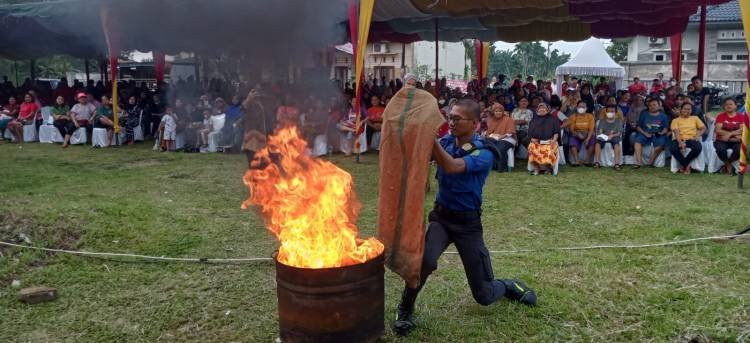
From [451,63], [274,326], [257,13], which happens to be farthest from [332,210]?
[451,63]

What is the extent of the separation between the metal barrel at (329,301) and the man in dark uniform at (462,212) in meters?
0.38

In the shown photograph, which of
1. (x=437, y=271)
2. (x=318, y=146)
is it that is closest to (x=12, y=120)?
(x=318, y=146)

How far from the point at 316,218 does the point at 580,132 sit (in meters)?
7.40

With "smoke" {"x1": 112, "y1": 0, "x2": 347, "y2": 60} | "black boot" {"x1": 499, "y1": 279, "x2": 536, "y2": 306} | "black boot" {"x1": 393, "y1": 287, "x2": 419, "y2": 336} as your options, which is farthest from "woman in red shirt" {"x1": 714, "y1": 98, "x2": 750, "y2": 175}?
"black boot" {"x1": 393, "y1": 287, "x2": 419, "y2": 336}

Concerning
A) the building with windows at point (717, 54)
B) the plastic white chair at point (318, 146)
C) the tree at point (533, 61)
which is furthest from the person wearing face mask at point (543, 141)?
the tree at point (533, 61)

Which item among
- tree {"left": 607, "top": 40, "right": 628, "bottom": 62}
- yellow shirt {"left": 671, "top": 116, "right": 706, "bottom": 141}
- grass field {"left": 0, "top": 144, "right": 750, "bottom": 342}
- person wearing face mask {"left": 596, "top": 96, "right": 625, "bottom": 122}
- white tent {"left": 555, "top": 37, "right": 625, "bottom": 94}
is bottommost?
grass field {"left": 0, "top": 144, "right": 750, "bottom": 342}

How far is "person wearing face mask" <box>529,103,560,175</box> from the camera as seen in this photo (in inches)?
346

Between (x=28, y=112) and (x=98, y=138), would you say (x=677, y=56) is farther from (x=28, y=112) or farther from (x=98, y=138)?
(x=28, y=112)

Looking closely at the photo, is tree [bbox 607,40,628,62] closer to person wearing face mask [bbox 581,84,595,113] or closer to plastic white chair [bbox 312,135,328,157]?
person wearing face mask [bbox 581,84,595,113]

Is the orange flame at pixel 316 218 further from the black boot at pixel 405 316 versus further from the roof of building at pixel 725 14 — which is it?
the roof of building at pixel 725 14

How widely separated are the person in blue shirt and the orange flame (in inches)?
292

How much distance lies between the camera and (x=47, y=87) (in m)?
14.7

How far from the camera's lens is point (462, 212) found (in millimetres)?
3221

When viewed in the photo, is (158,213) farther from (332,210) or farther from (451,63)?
(451,63)
